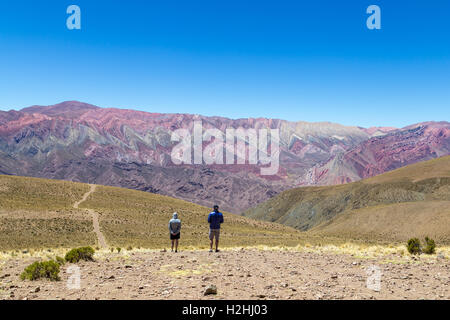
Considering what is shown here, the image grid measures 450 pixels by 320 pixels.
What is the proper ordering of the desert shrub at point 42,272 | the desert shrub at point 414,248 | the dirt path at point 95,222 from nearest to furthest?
the desert shrub at point 42,272 → the desert shrub at point 414,248 → the dirt path at point 95,222

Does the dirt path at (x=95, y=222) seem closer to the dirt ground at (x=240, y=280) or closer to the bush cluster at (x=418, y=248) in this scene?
the dirt ground at (x=240, y=280)

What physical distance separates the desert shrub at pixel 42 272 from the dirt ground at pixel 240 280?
29 centimetres

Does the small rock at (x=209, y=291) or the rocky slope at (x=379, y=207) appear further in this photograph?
the rocky slope at (x=379, y=207)

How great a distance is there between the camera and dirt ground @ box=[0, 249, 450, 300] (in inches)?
351

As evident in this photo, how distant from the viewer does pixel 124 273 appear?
11.9 m

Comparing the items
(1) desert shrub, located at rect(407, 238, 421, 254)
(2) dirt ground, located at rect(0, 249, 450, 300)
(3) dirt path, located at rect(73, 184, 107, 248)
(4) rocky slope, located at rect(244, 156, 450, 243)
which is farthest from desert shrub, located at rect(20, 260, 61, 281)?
(4) rocky slope, located at rect(244, 156, 450, 243)

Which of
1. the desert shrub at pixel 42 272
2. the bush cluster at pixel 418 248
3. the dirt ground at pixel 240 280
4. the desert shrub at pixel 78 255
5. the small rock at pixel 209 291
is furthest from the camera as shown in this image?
the bush cluster at pixel 418 248

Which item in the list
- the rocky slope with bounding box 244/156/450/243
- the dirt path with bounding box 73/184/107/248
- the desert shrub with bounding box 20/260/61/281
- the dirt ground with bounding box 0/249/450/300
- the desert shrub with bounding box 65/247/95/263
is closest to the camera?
the dirt ground with bounding box 0/249/450/300

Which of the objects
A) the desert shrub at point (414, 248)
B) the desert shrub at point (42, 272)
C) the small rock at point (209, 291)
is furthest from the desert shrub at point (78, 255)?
the desert shrub at point (414, 248)

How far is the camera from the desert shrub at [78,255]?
48.8 ft

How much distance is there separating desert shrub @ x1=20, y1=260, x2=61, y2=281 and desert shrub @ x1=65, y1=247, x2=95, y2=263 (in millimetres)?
3243

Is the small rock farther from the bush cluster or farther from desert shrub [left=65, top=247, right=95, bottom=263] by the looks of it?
the bush cluster

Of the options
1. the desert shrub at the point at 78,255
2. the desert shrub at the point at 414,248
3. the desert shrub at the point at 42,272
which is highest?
the desert shrub at the point at 42,272
